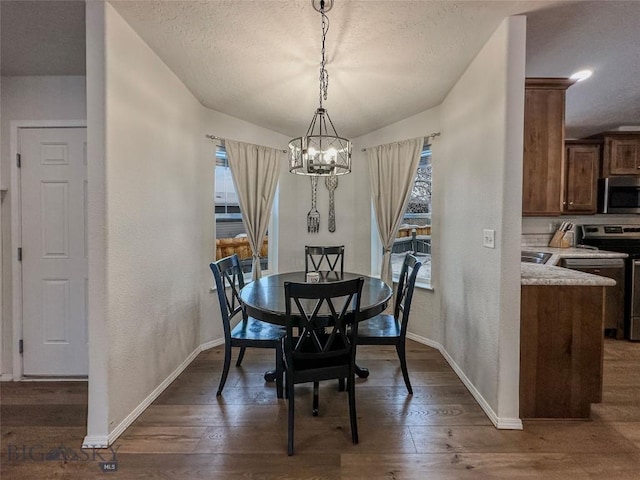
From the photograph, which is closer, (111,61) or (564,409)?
(111,61)

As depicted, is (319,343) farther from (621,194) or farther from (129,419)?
(621,194)

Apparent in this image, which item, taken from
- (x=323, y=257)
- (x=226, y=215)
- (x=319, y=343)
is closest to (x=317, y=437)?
(x=319, y=343)

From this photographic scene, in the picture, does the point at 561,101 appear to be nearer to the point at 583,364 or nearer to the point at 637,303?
the point at 583,364

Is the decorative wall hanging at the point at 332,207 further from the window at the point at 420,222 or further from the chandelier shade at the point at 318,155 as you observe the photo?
the chandelier shade at the point at 318,155

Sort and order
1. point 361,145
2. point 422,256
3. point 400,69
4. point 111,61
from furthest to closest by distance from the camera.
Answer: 1. point 361,145
2. point 422,256
3. point 400,69
4. point 111,61

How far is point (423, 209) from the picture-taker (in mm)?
3680

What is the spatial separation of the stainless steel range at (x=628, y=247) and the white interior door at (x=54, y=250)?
5335mm

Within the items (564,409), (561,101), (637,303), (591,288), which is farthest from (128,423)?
(637,303)

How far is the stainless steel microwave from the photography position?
151 inches

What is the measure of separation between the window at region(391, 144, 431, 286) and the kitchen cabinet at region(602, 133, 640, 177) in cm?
224

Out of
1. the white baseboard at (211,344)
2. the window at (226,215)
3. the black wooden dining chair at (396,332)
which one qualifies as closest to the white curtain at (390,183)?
the black wooden dining chair at (396,332)

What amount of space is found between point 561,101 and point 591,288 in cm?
153

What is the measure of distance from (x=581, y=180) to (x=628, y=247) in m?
0.97

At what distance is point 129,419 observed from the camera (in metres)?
2.06
